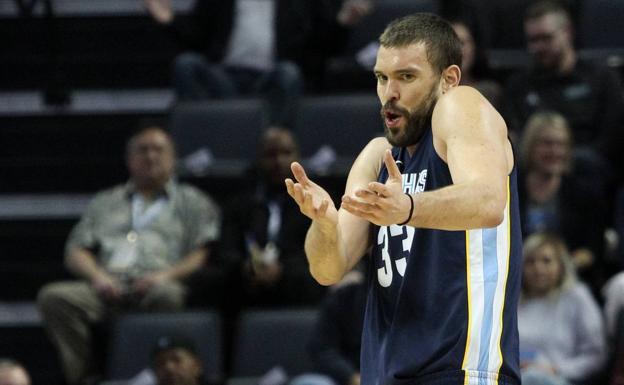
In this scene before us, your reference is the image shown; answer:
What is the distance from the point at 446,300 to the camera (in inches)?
147

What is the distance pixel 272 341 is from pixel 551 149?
2124 mm

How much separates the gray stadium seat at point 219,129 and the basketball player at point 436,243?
17.3ft

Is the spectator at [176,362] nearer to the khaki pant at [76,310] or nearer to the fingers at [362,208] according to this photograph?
the khaki pant at [76,310]

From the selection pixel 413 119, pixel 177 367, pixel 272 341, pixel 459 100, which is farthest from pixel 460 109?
pixel 272 341

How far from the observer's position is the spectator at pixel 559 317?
7242 millimetres

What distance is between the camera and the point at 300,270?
26.5ft

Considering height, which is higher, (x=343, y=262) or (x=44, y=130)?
(x=44, y=130)

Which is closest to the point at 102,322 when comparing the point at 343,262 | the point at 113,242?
the point at 113,242

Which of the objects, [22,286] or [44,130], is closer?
[22,286]

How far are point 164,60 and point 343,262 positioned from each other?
6724mm

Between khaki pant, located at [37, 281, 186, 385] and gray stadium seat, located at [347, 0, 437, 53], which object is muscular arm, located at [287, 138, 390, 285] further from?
gray stadium seat, located at [347, 0, 437, 53]

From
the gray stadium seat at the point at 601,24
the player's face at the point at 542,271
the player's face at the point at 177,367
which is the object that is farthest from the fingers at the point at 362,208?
the gray stadium seat at the point at 601,24

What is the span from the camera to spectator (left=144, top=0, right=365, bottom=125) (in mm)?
9633

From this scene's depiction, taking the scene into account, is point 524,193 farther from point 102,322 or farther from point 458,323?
point 458,323
